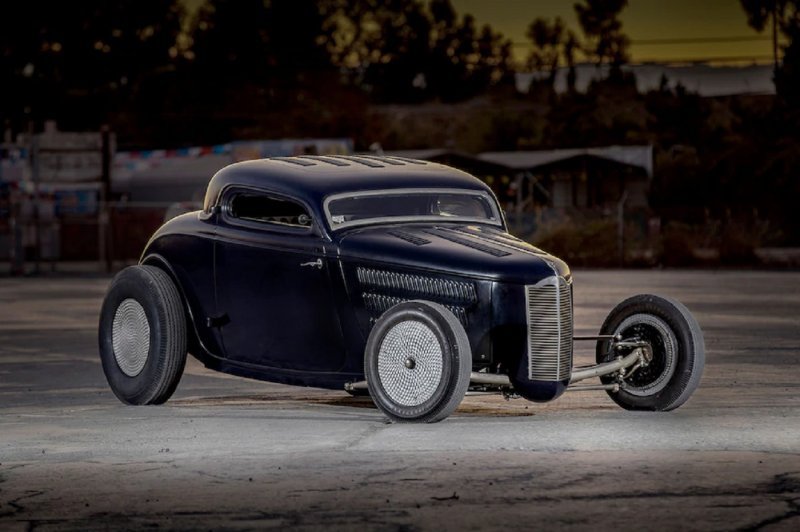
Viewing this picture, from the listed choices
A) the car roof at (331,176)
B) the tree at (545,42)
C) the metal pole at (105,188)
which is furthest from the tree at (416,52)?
the car roof at (331,176)

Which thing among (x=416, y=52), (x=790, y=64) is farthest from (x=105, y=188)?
(x=416, y=52)

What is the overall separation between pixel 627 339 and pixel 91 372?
5.72 meters

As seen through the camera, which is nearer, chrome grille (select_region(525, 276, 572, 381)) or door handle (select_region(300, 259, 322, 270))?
chrome grille (select_region(525, 276, 572, 381))

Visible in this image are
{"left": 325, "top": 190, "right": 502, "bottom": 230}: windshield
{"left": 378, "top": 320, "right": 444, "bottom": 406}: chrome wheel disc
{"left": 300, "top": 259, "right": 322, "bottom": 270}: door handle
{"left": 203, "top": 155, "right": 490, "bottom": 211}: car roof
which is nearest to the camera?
{"left": 378, "top": 320, "right": 444, "bottom": 406}: chrome wheel disc

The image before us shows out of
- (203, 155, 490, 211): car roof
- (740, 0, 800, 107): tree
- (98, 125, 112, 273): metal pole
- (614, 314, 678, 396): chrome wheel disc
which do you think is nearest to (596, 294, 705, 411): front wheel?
(614, 314, 678, 396): chrome wheel disc

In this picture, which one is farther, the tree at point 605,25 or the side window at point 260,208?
the tree at point 605,25

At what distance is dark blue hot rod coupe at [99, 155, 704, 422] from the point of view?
11.1m

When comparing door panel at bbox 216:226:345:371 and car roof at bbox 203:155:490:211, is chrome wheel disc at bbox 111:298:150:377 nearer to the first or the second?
door panel at bbox 216:226:345:371

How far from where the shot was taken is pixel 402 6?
112 meters

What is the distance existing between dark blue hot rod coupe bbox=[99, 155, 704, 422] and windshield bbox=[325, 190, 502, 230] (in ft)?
0.04

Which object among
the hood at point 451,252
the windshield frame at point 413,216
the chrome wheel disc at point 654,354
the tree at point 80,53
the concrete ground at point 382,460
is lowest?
the concrete ground at point 382,460

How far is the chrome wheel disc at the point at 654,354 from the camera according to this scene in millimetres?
12102

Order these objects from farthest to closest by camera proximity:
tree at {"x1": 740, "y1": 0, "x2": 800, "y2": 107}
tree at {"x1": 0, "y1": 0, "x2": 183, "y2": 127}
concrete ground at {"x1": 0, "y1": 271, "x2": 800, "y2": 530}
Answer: tree at {"x1": 0, "y1": 0, "x2": 183, "y2": 127}, tree at {"x1": 740, "y1": 0, "x2": 800, "y2": 107}, concrete ground at {"x1": 0, "y1": 271, "x2": 800, "y2": 530}

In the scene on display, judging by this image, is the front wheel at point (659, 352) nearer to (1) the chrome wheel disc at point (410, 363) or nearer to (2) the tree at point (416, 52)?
(1) the chrome wheel disc at point (410, 363)
